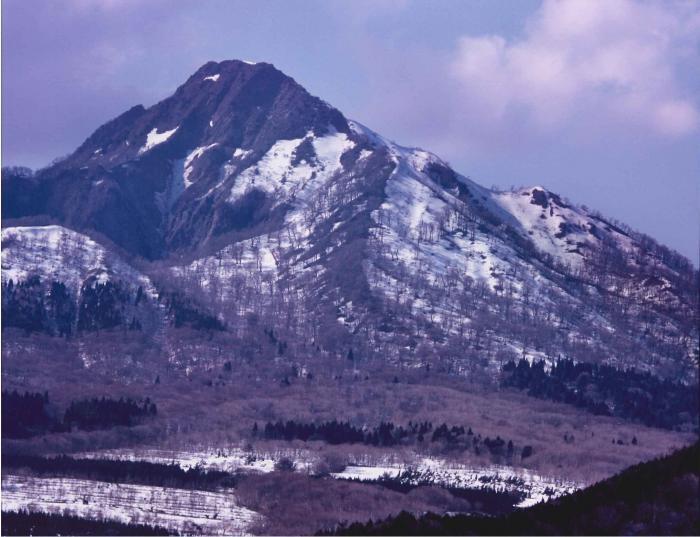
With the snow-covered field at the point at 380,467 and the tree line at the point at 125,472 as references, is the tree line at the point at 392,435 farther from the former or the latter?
the tree line at the point at 125,472

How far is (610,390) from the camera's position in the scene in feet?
524

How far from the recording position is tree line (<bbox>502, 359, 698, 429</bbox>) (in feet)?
472

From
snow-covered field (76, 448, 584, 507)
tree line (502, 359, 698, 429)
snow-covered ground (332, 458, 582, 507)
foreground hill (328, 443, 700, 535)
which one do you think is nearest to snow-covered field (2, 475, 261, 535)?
snow-covered field (76, 448, 584, 507)

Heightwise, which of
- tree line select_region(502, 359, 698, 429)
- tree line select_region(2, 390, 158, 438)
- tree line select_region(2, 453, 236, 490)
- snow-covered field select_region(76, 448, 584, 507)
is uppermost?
tree line select_region(502, 359, 698, 429)

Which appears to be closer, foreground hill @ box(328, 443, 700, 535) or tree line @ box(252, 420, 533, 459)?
foreground hill @ box(328, 443, 700, 535)

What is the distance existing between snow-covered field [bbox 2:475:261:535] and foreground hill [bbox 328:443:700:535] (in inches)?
1098

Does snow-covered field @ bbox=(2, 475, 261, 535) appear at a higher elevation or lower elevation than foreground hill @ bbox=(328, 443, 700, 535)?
lower

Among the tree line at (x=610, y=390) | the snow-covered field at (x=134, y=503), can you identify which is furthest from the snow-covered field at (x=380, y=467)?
the tree line at (x=610, y=390)

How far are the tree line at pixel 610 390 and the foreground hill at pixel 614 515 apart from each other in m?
73.0

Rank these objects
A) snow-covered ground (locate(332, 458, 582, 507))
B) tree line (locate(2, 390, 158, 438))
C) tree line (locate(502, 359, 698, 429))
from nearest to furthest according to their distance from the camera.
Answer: snow-covered ground (locate(332, 458, 582, 507)) < tree line (locate(2, 390, 158, 438)) < tree line (locate(502, 359, 698, 429))

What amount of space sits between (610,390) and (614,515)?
3905 inches

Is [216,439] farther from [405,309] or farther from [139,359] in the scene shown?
[405,309]

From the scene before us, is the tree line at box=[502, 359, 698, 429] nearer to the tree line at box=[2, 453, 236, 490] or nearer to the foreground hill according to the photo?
the tree line at box=[2, 453, 236, 490]

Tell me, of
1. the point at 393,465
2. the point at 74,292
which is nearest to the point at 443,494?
the point at 393,465
